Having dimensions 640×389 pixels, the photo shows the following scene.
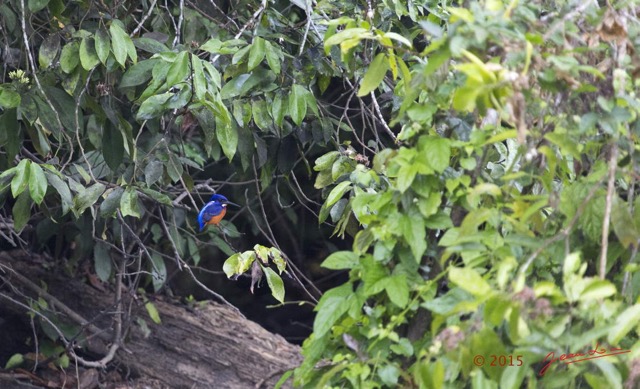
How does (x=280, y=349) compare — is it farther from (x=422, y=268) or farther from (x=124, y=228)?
(x=422, y=268)

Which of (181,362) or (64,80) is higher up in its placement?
(64,80)

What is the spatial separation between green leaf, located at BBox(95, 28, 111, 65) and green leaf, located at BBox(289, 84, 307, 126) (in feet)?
2.50

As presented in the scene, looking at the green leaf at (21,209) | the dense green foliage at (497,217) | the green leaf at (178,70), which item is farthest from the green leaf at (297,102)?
the green leaf at (21,209)

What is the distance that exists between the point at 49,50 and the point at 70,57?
0.24 metres

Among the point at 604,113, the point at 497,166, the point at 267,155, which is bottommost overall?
the point at 267,155

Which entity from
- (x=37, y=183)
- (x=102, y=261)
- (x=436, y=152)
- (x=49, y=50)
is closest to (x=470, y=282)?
(x=436, y=152)

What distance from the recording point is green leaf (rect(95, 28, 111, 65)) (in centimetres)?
347

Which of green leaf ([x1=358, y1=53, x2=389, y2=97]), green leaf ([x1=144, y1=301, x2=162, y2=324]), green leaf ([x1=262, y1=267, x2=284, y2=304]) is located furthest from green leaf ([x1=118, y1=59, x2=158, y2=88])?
green leaf ([x1=144, y1=301, x2=162, y2=324])

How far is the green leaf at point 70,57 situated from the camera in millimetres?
3551

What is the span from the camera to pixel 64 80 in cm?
372

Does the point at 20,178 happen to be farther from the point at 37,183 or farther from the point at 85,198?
the point at 85,198

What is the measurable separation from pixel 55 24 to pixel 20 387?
85.5 inches

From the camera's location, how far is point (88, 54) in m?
3.51

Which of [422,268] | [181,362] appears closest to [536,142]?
[422,268]
